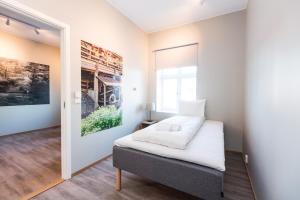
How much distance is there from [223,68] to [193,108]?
3.43 feet

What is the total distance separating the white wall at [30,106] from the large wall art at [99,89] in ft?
10.0

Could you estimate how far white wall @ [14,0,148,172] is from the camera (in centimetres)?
195

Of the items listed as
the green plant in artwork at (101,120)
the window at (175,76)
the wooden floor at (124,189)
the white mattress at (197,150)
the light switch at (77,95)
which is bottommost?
the wooden floor at (124,189)

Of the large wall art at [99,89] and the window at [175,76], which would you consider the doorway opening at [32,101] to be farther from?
the window at [175,76]

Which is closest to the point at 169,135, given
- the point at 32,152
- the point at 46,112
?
the point at 32,152

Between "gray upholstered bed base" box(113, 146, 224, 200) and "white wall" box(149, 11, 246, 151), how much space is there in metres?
2.07

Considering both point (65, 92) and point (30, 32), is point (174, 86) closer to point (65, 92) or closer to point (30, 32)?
point (65, 92)

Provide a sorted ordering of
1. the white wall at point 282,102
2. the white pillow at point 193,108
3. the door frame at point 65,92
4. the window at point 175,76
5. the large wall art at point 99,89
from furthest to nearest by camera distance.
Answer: the window at point 175,76 → the white pillow at point 193,108 → the large wall art at point 99,89 → the door frame at point 65,92 → the white wall at point 282,102

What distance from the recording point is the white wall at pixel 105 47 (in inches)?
76.6

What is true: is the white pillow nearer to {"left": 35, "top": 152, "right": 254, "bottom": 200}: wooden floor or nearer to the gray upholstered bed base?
{"left": 35, "top": 152, "right": 254, "bottom": 200}: wooden floor

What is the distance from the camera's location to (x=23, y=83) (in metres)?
3.88

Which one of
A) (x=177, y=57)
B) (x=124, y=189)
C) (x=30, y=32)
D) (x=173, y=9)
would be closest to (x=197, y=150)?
(x=124, y=189)

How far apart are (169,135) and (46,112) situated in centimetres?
455

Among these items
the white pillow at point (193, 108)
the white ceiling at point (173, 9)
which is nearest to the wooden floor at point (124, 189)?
the white pillow at point (193, 108)
